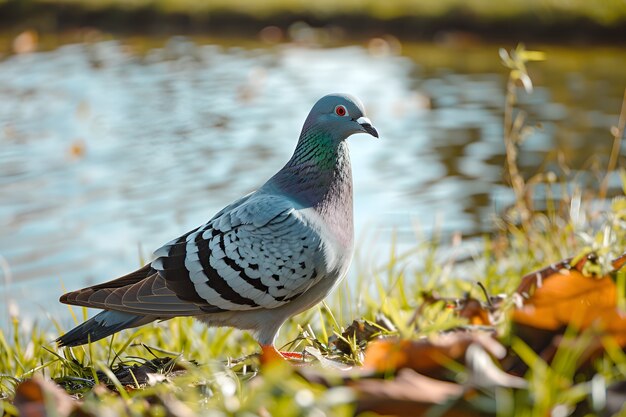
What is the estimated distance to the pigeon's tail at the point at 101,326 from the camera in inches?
114

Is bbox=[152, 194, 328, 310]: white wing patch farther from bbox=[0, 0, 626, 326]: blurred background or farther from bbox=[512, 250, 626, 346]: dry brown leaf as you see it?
bbox=[512, 250, 626, 346]: dry brown leaf

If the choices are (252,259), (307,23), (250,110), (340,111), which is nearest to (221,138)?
(250,110)

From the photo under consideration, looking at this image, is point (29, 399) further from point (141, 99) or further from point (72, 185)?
point (141, 99)

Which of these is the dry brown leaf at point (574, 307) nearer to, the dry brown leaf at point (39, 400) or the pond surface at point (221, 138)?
the dry brown leaf at point (39, 400)

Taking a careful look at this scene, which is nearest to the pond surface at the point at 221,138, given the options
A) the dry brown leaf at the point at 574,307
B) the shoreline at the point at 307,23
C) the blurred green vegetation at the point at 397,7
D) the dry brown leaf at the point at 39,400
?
the shoreline at the point at 307,23

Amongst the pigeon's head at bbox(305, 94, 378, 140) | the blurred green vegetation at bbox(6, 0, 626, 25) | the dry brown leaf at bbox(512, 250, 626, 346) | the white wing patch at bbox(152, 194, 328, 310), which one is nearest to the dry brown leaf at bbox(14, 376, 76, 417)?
the dry brown leaf at bbox(512, 250, 626, 346)

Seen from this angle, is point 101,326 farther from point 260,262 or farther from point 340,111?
point 340,111

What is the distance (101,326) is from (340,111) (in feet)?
3.67

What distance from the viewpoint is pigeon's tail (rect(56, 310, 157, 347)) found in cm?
290

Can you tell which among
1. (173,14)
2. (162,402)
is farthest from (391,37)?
(162,402)

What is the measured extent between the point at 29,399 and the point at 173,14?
16785mm

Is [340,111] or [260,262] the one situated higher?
[340,111]

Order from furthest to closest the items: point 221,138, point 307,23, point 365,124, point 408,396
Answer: point 307,23 < point 221,138 < point 365,124 < point 408,396

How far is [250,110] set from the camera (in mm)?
10844
